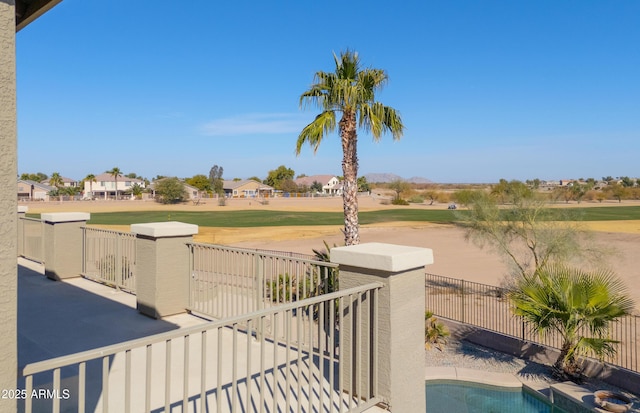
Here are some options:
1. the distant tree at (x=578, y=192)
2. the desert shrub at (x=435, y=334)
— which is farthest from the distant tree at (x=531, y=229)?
the distant tree at (x=578, y=192)

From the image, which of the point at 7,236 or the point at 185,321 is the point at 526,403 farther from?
the point at 7,236

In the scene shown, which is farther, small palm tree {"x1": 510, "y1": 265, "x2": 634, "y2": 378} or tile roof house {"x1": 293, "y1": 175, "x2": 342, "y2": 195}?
tile roof house {"x1": 293, "y1": 175, "x2": 342, "y2": 195}

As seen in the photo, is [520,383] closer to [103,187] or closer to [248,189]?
[103,187]

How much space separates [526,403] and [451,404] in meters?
1.76

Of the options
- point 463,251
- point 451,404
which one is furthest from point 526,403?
point 463,251

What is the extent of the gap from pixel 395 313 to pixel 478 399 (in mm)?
7008

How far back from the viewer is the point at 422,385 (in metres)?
4.75

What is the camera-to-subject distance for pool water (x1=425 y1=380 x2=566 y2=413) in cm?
945

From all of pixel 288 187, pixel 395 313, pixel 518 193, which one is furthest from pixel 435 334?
pixel 288 187

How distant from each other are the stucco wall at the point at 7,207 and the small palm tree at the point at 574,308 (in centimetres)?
1069

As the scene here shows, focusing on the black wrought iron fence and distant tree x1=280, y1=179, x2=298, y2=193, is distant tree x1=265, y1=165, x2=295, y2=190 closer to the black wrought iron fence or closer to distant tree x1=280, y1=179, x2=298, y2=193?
distant tree x1=280, y1=179, x2=298, y2=193

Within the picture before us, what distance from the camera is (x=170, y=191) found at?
92.9m

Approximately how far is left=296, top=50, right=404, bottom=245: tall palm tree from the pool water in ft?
19.4

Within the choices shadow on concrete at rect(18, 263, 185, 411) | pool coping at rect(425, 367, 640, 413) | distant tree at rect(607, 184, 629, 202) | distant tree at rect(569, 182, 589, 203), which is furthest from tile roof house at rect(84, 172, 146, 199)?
distant tree at rect(607, 184, 629, 202)
